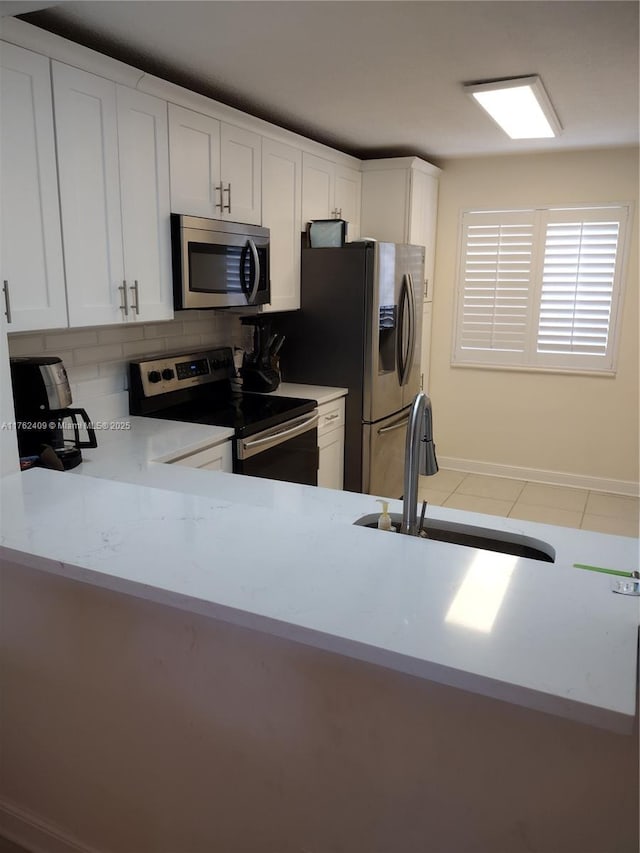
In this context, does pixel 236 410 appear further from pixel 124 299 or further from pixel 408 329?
pixel 408 329

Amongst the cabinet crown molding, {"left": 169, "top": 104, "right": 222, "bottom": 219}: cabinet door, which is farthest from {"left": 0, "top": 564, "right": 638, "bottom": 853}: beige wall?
the cabinet crown molding

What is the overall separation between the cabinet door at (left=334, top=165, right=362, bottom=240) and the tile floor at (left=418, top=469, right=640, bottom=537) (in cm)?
182

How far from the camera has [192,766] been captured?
4.59 feet

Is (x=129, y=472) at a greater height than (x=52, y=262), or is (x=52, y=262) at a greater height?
(x=52, y=262)

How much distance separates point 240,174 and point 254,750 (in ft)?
8.72

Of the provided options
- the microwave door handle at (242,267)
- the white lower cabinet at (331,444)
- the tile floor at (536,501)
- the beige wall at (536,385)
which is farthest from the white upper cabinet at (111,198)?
the beige wall at (536,385)

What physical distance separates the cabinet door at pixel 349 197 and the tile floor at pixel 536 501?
5.97ft

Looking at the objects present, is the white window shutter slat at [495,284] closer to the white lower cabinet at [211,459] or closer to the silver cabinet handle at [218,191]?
the silver cabinet handle at [218,191]

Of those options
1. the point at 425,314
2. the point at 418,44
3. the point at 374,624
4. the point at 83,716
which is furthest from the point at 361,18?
the point at 425,314

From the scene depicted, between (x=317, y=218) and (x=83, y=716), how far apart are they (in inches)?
122

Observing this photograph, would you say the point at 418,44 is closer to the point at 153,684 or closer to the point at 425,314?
the point at 153,684

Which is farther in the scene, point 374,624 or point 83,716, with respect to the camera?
point 83,716

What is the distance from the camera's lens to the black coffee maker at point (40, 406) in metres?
2.19

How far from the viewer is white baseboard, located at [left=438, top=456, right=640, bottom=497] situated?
468 cm
